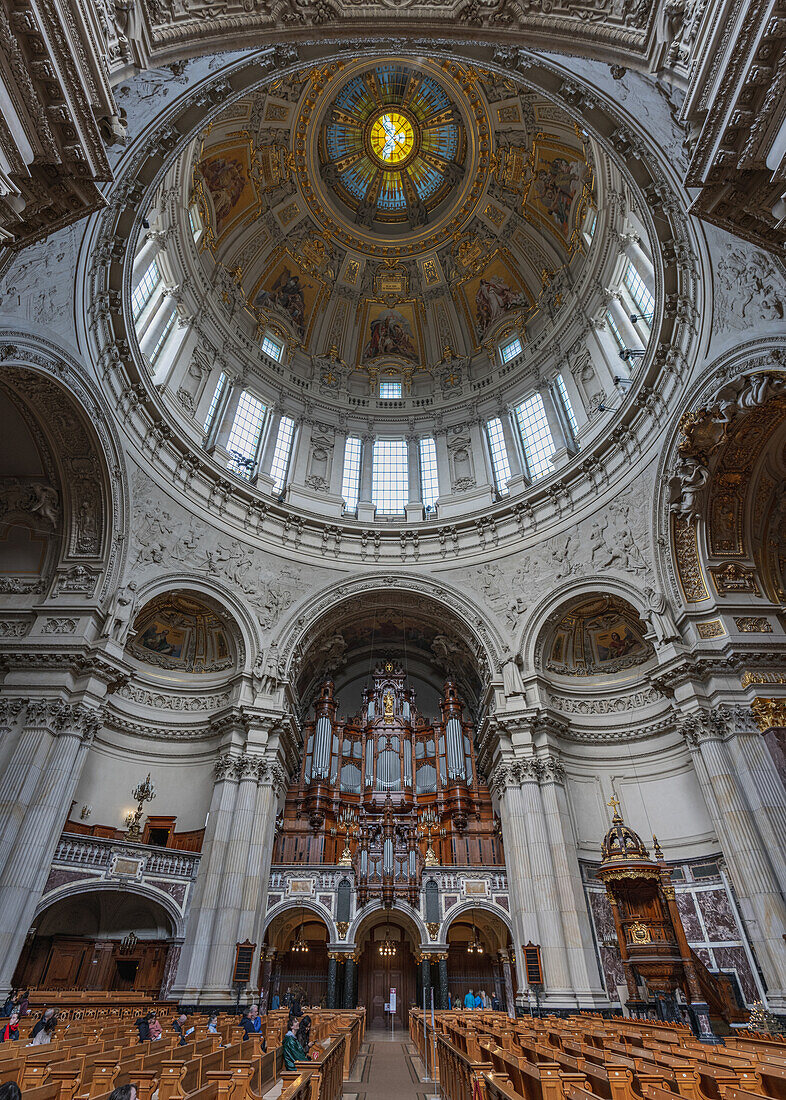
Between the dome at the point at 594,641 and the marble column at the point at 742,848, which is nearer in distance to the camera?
the marble column at the point at 742,848

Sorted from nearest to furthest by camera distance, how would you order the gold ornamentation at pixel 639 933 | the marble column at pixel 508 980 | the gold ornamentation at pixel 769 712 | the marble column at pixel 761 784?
the marble column at pixel 761 784 → the gold ornamentation at pixel 769 712 → the gold ornamentation at pixel 639 933 → the marble column at pixel 508 980

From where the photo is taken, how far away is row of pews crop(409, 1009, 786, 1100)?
3.88 meters

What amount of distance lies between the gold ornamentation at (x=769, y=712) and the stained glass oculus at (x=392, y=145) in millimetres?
26508

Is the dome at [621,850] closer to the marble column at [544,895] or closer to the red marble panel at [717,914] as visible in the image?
the marble column at [544,895]

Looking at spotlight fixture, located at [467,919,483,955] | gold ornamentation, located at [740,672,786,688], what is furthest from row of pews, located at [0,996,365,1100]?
spotlight fixture, located at [467,919,483,955]

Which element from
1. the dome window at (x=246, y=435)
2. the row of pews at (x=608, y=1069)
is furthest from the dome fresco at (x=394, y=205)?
the row of pews at (x=608, y=1069)

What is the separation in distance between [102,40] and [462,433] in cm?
2185

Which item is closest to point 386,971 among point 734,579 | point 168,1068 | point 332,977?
point 332,977

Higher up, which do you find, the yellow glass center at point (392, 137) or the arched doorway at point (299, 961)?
the yellow glass center at point (392, 137)

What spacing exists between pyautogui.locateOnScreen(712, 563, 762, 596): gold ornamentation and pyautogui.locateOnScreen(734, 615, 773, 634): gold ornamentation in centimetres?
74

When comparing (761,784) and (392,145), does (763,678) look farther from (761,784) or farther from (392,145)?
(392,145)

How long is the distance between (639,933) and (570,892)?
6.30 feet

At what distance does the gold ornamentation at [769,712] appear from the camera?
13797 mm

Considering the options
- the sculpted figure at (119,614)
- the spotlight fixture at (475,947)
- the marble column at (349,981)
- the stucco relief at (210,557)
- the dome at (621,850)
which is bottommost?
the marble column at (349,981)
